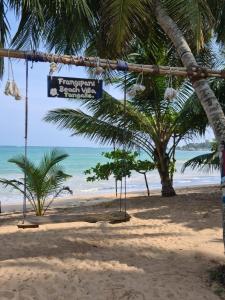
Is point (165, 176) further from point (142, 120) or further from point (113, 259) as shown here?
point (113, 259)

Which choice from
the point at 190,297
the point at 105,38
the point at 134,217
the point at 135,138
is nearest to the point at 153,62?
the point at 135,138

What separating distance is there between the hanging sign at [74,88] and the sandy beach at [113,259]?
6.01 feet

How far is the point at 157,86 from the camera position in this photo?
35.6 feet

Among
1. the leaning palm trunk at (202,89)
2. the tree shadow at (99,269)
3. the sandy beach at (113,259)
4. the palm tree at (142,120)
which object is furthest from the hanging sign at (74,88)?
the palm tree at (142,120)

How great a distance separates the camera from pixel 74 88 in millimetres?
5492

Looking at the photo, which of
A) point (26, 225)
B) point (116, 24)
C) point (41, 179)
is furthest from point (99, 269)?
point (41, 179)

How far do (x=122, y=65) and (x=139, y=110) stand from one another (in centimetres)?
535

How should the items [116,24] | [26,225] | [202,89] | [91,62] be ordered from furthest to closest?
1. [116,24]
2. [26,225]
3. [91,62]
4. [202,89]

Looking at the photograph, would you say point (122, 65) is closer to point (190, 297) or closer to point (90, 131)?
point (190, 297)

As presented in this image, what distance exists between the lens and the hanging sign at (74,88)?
539 centimetres

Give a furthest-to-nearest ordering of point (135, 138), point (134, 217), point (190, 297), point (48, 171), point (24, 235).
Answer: point (135, 138), point (48, 171), point (134, 217), point (24, 235), point (190, 297)

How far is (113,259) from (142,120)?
6078 millimetres

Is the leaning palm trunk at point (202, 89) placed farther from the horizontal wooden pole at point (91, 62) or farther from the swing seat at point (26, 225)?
the swing seat at point (26, 225)

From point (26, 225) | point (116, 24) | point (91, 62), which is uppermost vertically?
point (116, 24)
